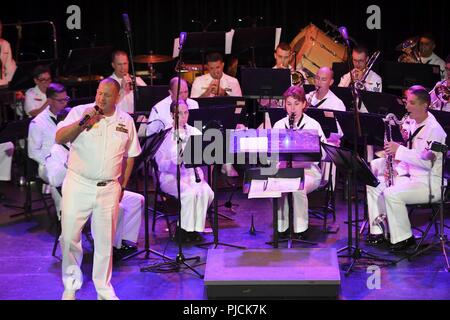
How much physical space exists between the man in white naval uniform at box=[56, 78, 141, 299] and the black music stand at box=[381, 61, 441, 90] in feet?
14.2

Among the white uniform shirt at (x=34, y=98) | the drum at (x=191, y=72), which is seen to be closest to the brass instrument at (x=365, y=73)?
the drum at (x=191, y=72)

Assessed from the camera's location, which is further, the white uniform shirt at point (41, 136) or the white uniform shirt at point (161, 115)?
the white uniform shirt at point (161, 115)

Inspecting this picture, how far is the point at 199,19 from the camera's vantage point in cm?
1245

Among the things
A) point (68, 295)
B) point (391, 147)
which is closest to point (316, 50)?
point (391, 147)

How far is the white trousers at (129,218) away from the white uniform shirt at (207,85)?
3.20 metres

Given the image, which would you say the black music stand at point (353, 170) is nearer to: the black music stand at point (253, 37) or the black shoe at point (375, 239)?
the black shoe at point (375, 239)

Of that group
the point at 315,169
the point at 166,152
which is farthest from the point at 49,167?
the point at 315,169

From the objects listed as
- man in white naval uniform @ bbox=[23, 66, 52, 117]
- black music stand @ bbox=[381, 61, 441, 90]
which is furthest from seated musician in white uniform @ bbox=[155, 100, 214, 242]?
black music stand @ bbox=[381, 61, 441, 90]

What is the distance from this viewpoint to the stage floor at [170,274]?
22.5 ft

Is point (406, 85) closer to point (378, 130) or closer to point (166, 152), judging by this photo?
point (378, 130)

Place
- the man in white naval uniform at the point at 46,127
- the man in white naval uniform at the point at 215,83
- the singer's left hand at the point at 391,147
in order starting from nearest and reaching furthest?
the singer's left hand at the point at 391,147, the man in white naval uniform at the point at 46,127, the man in white naval uniform at the point at 215,83

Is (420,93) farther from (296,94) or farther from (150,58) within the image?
(150,58)

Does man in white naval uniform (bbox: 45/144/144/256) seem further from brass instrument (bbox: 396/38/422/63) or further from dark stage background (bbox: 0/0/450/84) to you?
brass instrument (bbox: 396/38/422/63)

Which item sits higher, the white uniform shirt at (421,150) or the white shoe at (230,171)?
the white uniform shirt at (421,150)
